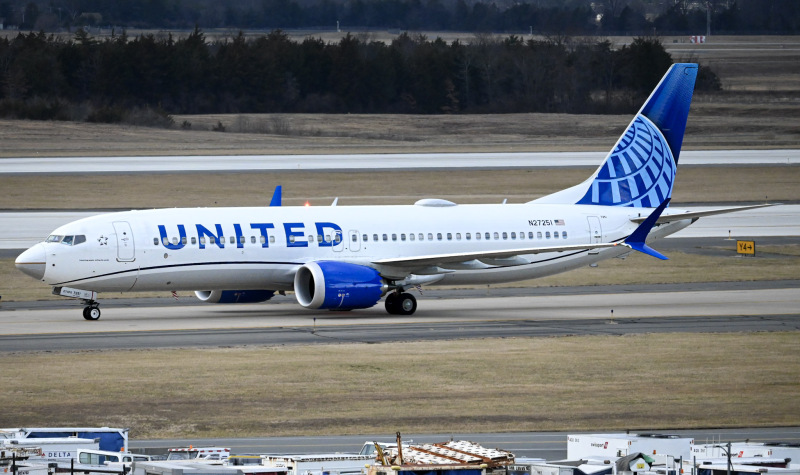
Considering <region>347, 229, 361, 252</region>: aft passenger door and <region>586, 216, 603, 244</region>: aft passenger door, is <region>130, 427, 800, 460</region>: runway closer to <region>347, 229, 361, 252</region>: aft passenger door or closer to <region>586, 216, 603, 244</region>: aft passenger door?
→ <region>347, 229, 361, 252</region>: aft passenger door

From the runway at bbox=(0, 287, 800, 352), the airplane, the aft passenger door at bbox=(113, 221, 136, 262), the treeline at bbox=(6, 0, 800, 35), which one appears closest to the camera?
the runway at bbox=(0, 287, 800, 352)

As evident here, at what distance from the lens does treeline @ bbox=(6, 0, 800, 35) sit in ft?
566

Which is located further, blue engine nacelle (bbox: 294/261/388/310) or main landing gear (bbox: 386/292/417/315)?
main landing gear (bbox: 386/292/417/315)

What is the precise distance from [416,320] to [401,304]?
1.95 m

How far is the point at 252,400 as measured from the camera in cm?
3031

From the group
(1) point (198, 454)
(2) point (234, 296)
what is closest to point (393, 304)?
(2) point (234, 296)

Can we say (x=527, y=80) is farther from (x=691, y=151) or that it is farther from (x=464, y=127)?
(x=691, y=151)

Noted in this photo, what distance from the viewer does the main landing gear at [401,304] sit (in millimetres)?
47156

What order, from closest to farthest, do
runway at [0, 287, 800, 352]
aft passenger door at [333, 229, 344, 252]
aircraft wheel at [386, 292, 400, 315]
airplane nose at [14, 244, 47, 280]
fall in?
runway at [0, 287, 800, 352] → airplane nose at [14, 244, 47, 280] → aft passenger door at [333, 229, 344, 252] → aircraft wheel at [386, 292, 400, 315]

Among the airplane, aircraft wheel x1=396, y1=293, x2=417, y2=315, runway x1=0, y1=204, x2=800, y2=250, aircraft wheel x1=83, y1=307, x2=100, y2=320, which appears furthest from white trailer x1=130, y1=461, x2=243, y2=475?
runway x1=0, y1=204, x2=800, y2=250

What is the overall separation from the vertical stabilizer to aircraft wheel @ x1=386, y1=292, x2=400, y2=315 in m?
8.93

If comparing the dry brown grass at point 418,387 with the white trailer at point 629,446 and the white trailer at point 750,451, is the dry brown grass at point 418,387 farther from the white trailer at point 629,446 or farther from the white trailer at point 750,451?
the white trailer at point 750,451

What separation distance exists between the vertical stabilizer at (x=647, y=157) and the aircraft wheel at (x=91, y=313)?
18962 millimetres

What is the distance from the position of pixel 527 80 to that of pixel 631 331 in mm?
105115
